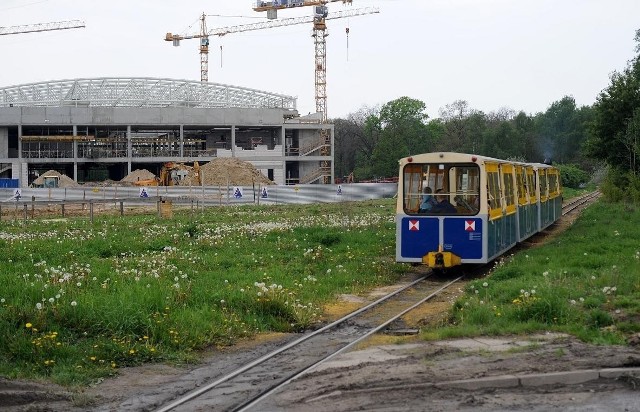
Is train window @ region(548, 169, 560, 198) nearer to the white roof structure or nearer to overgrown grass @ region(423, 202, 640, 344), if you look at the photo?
overgrown grass @ region(423, 202, 640, 344)

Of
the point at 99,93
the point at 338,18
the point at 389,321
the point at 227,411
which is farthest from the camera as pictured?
the point at 338,18

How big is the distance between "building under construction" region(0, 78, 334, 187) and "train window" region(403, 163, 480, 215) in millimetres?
74191

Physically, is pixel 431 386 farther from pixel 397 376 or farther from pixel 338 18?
pixel 338 18

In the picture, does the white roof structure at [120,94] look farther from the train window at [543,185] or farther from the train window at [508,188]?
the train window at [508,188]

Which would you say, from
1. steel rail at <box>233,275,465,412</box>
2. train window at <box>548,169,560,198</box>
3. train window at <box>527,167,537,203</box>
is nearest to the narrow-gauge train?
steel rail at <box>233,275,465,412</box>

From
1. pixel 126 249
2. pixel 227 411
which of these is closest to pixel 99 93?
pixel 126 249

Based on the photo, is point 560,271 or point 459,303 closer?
point 459,303

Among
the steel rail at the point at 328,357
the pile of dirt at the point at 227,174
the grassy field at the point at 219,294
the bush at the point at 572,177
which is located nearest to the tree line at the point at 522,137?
the bush at the point at 572,177

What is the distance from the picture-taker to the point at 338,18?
412 feet

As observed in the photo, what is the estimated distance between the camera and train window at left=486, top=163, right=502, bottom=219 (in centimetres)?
2023

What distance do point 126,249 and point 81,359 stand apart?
41.4 feet

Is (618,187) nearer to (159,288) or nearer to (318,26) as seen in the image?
(159,288)

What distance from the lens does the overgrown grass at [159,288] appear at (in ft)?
37.0

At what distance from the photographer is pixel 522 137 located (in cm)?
8812
